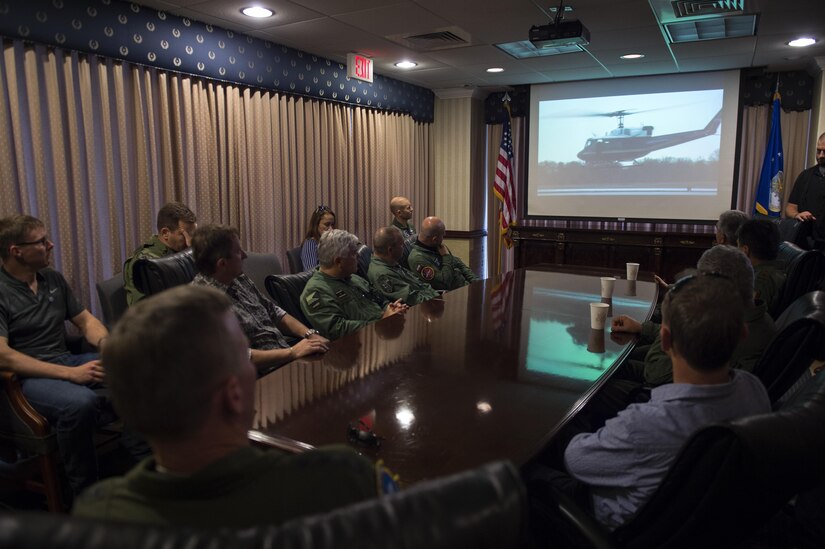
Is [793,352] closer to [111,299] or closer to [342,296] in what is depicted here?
[342,296]

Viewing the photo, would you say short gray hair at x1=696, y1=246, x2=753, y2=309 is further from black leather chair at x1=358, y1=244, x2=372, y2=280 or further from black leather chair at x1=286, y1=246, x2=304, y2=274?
black leather chair at x1=286, y1=246, x2=304, y2=274

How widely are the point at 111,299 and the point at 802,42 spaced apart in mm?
5475

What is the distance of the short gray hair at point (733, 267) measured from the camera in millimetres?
1944

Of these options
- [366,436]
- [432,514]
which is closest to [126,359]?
[432,514]

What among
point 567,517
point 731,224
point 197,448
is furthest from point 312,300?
point 731,224

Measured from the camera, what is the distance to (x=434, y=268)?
4004 mm

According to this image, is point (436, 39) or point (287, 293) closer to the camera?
point (287, 293)

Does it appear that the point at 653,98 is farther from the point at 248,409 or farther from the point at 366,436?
the point at 248,409

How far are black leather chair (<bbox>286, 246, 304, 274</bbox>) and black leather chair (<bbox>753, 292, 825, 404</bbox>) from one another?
137 inches

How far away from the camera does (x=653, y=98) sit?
247 inches

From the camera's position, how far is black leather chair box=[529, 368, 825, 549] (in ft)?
3.21

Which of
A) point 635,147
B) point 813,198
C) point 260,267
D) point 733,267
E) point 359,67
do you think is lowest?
point 260,267

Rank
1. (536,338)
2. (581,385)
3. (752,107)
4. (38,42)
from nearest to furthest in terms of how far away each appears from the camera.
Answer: (581,385)
(536,338)
(38,42)
(752,107)

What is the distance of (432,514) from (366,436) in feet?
2.67
